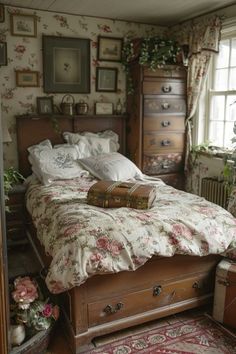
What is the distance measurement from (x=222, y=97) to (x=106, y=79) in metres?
1.36

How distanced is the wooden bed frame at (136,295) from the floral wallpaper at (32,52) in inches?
70.1

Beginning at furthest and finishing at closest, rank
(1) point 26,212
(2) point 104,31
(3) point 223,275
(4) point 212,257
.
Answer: (2) point 104,31 → (1) point 26,212 → (4) point 212,257 → (3) point 223,275

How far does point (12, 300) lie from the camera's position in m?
1.93

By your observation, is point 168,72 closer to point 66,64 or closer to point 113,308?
point 66,64

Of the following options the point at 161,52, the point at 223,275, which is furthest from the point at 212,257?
the point at 161,52

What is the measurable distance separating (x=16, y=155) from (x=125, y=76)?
Result: 5.28 ft

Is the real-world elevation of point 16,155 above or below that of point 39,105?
below

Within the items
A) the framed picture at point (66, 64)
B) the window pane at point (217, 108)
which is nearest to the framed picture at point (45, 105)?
the framed picture at point (66, 64)

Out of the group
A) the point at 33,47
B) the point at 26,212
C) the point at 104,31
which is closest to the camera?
the point at 26,212

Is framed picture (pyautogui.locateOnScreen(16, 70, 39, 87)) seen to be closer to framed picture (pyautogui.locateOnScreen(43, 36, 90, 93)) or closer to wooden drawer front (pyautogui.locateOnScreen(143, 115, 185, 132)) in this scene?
framed picture (pyautogui.locateOnScreen(43, 36, 90, 93))

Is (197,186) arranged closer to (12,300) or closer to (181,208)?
(181,208)

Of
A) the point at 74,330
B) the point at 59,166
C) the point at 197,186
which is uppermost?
the point at 59,166

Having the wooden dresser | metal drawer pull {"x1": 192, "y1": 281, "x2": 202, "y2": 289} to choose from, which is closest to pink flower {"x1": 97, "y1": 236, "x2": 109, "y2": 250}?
metal drawer pull {"x1": 192, "y1": 281, "x2": 202, "y2": 289}

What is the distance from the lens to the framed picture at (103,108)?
3.84 metres
